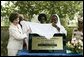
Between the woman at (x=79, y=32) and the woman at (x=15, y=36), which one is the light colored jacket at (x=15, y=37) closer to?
the woman at (x=15, y=36)

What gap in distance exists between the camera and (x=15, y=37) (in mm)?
2447

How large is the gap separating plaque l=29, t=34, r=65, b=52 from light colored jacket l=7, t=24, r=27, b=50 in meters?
0.16

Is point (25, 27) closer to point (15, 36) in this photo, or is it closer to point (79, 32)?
point (15, 36)

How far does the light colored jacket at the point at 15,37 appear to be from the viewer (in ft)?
7.97

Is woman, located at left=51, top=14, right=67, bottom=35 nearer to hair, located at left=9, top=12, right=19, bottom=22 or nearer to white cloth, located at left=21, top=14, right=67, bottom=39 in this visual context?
white cloth, located at left=21, top=14, right=67, bottom=39

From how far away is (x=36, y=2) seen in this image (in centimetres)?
277

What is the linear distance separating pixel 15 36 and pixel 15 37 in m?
0.01

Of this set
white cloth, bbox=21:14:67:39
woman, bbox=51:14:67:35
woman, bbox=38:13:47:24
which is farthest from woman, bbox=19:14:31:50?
woman, bbox=51:14:67:35

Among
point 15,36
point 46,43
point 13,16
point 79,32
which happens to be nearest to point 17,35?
point 15,36

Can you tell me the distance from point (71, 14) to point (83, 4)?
6.8 inches

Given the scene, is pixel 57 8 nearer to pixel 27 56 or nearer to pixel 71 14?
pixel 71 14

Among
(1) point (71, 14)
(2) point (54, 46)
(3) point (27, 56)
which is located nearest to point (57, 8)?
(1) point (71, 14)

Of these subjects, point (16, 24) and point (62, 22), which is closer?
→ point (16, 24)

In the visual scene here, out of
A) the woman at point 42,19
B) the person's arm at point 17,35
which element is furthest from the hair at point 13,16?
the woman at point 42,19
